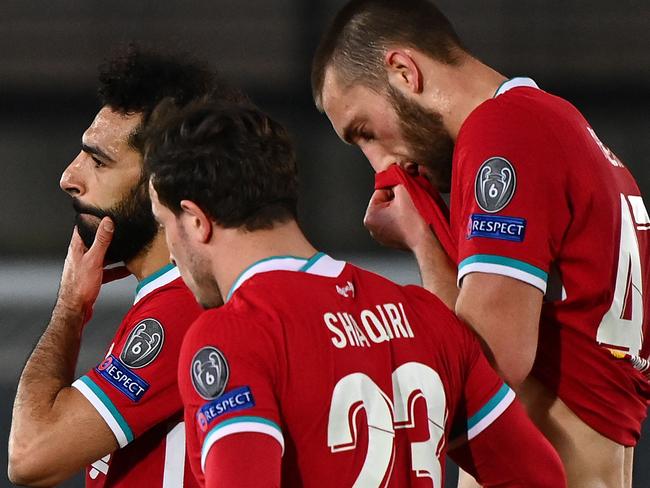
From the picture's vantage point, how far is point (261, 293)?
1.45m

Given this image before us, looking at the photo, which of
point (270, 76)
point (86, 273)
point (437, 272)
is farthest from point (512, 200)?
point (270, 76)

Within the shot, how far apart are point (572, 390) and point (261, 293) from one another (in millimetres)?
752

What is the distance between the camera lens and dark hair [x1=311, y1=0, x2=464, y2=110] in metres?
2.08

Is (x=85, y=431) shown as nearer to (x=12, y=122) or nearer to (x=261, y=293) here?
(x=261, y=293)

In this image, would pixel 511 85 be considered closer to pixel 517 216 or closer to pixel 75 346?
pixel 517 216

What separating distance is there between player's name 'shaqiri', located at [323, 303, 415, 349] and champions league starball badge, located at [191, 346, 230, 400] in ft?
0.53

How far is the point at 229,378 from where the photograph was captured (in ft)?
4.49

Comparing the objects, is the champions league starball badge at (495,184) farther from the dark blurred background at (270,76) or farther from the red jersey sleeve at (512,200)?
the dark blurred background at (270,76)

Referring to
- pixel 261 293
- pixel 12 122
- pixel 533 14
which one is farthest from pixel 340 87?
pixel 12 122

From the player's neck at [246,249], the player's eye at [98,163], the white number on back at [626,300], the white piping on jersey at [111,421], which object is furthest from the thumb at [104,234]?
the white number on back at [626,300]

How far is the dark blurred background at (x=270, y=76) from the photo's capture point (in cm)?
694

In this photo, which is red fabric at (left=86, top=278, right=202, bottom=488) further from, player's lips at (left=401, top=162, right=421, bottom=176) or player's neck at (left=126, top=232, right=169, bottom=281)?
player's lips at (left=401, top=162, right=421, bottom=176)

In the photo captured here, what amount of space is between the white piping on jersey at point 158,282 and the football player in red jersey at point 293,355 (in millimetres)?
409

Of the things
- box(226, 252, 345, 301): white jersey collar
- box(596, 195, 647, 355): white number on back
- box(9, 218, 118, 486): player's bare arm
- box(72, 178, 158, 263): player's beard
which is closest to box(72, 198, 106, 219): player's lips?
box(72, 178, 158, 263): player's beard
